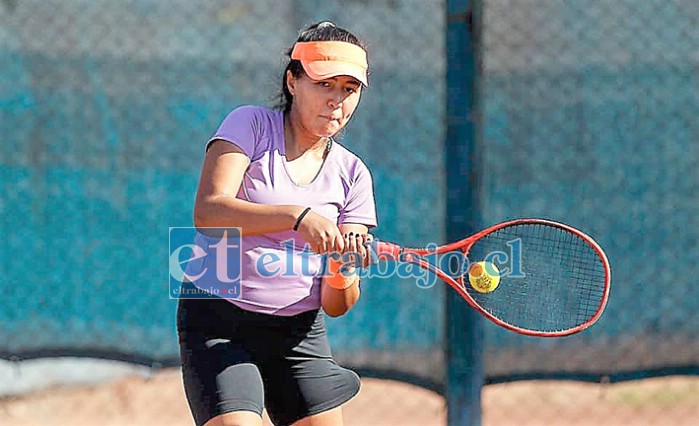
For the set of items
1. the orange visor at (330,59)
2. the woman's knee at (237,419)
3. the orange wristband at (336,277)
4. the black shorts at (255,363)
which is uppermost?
the orange visor at (330,59)

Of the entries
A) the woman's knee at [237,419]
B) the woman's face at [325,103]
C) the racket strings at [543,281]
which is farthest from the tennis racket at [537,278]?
the woman's knee at [237,419]

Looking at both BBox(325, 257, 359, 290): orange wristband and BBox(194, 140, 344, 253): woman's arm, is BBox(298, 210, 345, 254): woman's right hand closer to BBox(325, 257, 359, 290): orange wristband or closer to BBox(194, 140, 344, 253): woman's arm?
BBox(194, 140, 344, 253): woman's arm

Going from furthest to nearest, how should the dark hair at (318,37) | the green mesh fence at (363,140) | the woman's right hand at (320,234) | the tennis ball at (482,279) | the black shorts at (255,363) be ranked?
the green mesh fence at (363,140) → the tennis ball at (482,279) → the dark hair at (318,37) → the black shorts at (255,363) → the woman's right hand at (320,234)

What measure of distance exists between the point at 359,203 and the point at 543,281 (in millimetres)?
915

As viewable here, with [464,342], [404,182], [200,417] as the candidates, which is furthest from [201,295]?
[404,182]

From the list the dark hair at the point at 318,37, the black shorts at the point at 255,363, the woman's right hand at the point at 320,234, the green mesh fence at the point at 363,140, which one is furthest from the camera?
the green mesh fence at the point at 363,140

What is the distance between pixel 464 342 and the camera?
3.94 meters

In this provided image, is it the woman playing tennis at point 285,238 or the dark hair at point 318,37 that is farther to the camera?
the dark hair at point 318,37

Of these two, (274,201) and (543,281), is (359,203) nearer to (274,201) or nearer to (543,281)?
(274,201)

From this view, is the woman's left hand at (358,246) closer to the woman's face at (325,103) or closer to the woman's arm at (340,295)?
the woman's arm at (340,295)

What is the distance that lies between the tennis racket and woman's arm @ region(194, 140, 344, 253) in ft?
2.03

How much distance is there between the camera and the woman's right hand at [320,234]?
8.14 feet

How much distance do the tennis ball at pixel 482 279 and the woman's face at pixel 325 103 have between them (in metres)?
0.81

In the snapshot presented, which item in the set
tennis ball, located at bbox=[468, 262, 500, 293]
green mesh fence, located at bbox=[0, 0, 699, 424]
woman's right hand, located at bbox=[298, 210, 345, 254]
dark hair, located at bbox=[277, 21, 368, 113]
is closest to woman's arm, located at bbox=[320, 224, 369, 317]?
woman's right hand, located at bbox=[298, 210, 345, 254]
